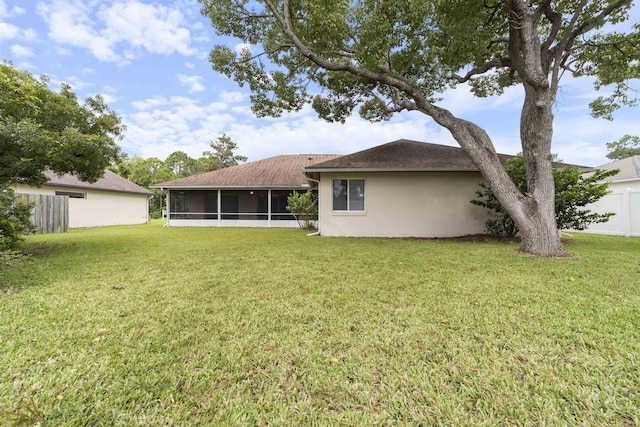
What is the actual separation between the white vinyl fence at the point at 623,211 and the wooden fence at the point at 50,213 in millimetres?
22364

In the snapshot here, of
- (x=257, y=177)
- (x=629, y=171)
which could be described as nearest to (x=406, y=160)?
(x=257, y=177)

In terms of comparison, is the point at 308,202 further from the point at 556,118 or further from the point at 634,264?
the point at 634,264

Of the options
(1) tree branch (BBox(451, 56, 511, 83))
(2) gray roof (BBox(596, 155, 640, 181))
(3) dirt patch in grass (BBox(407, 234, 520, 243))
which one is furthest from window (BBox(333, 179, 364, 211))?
(2) gray roof (BBox(596, 155, 640, 181))

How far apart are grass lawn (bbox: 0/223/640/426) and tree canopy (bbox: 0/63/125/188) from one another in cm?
277

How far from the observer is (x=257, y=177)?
1628cm

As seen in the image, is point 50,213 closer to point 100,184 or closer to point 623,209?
point 100,184

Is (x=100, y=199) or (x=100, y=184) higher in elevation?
(x=100, y=184)

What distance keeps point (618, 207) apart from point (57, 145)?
1863 cm

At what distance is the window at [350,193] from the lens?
32.3ft

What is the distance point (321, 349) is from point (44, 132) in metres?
7.29

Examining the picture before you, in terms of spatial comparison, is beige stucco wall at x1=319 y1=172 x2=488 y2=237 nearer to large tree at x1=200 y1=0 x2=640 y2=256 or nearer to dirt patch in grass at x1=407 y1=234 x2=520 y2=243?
dirt patch in grass at x1=407 y1=234 x2=520 y2=243

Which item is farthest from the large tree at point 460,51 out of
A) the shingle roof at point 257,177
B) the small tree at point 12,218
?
the shingle roof at point 257,177

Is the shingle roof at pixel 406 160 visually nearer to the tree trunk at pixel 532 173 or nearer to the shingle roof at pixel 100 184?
the tree trunk at pixel 532 173

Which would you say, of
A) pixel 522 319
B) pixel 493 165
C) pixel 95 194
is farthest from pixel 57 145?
pixel 95 194
